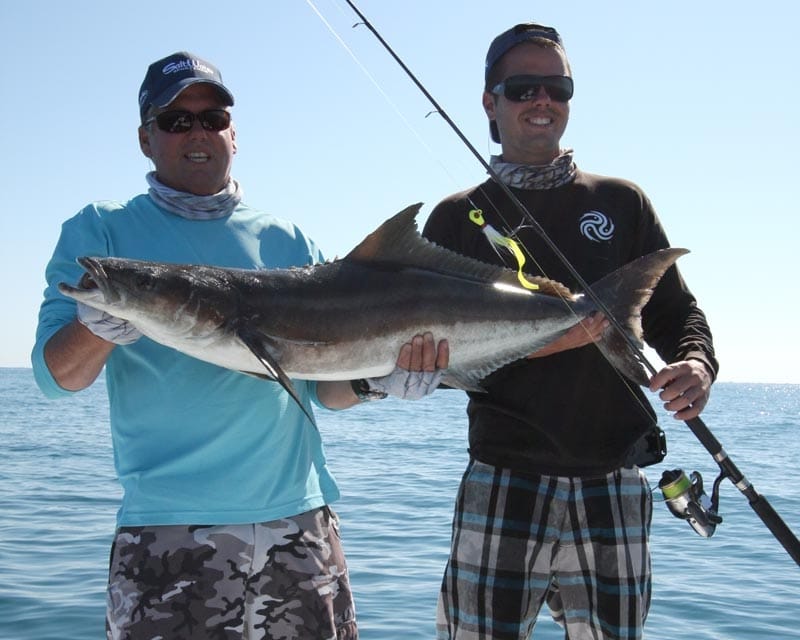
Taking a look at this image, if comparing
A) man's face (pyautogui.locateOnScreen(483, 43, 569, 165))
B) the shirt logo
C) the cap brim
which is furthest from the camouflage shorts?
man's face (pyautogui.locateOnScreen(483, 43, 569, 165))

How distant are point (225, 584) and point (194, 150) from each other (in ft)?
5.15

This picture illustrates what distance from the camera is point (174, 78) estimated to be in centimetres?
343

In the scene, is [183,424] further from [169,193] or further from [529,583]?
[529,583]

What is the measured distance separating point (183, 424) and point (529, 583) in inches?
57.9

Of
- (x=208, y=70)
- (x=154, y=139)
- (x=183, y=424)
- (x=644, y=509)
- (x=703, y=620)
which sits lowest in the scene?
(x=703, y=620)

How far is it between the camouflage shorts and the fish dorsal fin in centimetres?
101

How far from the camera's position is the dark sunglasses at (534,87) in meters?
3.88

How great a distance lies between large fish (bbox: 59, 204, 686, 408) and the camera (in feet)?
10.1

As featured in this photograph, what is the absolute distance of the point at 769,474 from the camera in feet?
52.8

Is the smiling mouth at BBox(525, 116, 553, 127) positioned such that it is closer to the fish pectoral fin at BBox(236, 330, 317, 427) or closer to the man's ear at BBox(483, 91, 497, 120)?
the man's ear at BBox(483, 91, 497, 120)

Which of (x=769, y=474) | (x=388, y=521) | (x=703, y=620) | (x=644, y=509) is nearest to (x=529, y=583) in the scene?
(x=644, y=509)

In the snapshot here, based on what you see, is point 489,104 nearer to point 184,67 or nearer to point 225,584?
point 184,67

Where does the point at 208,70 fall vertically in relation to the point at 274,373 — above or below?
above

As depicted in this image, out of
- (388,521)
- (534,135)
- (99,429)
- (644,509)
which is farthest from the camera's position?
(99,429)
